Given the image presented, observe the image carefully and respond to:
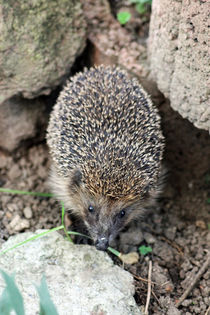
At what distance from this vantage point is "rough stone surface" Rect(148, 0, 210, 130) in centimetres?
352

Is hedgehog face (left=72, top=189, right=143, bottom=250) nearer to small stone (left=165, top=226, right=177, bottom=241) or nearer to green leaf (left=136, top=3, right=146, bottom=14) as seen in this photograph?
small stone (left=165, top=226, right=177, bottom=241)

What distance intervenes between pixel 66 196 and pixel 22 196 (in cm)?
53

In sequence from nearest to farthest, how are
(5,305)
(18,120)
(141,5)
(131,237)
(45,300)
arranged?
(45,300)
(5,305)
(131,237)
(18,120)
(141,5)

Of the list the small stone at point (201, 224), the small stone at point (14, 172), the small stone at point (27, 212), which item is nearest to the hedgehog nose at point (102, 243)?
the small stone at point (27, 212)

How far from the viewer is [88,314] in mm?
3287

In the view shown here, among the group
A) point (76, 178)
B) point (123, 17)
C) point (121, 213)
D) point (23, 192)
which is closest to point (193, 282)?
point (121, 213)

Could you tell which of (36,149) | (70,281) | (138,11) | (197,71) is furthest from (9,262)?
(138,11)

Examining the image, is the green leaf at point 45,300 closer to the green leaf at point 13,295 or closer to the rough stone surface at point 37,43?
the green leaf at point 13,295

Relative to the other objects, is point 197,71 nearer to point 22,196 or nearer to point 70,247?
point 70,247

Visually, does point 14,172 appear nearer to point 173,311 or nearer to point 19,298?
point 173,311

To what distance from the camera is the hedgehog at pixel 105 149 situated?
3.82 meters

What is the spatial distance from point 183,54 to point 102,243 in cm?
179

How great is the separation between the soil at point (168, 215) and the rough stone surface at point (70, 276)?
30 centimetres

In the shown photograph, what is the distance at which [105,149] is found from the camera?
12.6ft
